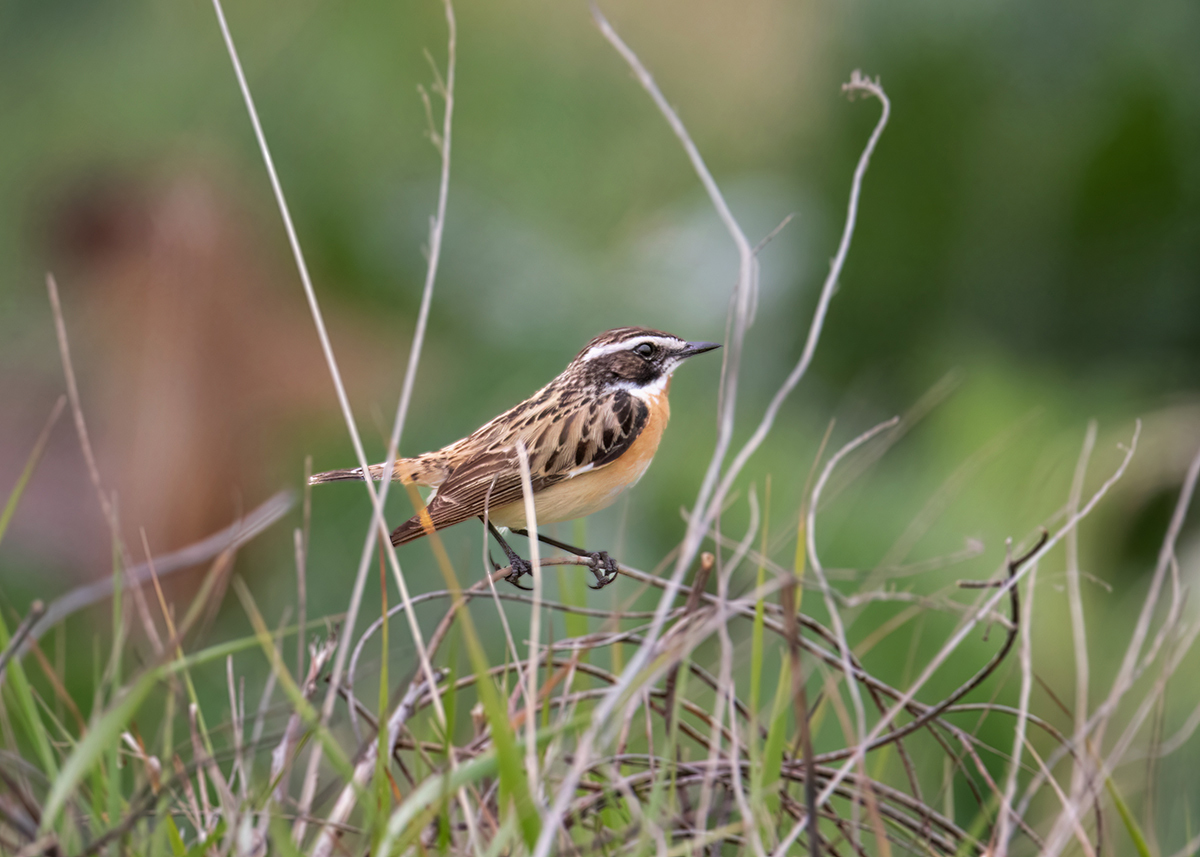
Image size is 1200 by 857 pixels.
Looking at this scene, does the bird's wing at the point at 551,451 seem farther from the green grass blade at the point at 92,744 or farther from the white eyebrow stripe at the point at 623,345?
the green grass blade at the point at 92,744

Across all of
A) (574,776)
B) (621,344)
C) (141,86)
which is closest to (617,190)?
(141,86)

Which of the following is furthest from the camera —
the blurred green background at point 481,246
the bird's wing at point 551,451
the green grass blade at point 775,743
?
the blurred green background at point 481,246

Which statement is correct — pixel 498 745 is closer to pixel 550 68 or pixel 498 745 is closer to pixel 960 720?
pixel 960 720

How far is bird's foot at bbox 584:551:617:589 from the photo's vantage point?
147cm

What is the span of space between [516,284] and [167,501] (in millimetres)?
1879

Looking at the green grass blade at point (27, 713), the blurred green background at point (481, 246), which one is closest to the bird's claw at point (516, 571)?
the green grass blade at point (27, 713)

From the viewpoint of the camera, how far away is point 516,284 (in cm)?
525

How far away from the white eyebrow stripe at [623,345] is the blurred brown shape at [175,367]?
10.1 feet

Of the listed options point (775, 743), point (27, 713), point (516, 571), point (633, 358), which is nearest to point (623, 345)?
point (633, 358)

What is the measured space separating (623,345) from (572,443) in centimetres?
19

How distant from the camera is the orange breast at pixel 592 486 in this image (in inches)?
66.7

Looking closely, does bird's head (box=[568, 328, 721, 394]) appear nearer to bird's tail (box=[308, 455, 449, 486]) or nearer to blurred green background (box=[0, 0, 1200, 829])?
bird's tail (box=[308, 455, 449, 486])

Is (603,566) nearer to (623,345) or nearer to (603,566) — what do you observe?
(603,566)

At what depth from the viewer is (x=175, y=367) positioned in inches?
196
